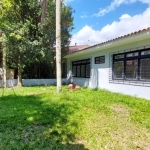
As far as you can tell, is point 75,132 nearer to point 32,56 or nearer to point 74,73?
point 32,56

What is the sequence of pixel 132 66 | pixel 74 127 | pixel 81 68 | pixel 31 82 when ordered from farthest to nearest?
pixel 31 82, pixel 81 68, pixel 132 66, pixel 74 127

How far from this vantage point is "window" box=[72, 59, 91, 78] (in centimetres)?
1275

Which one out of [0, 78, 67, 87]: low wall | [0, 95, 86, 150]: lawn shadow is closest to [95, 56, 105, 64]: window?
[0, 78, 67, 87]: low wall

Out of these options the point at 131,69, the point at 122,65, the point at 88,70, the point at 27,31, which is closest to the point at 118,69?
the point at 122,65

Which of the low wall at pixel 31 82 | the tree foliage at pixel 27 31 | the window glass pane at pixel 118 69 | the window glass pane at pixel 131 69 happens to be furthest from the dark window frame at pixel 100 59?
the low wall at pixel 31 82

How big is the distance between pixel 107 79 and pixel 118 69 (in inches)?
45.2

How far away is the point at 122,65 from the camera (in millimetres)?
9055

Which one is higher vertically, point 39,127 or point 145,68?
point 145,68

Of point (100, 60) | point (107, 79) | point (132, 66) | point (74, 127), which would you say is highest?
point (100, 60)

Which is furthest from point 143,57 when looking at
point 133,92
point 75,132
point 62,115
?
point 75,132

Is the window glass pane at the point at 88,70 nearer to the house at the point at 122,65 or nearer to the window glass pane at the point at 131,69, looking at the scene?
the house at the point at 122,65

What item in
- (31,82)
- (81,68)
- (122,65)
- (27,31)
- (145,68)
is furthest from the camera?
(31,82)

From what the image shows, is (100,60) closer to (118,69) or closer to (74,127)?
(118,69)

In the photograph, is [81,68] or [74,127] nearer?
[74,127]
